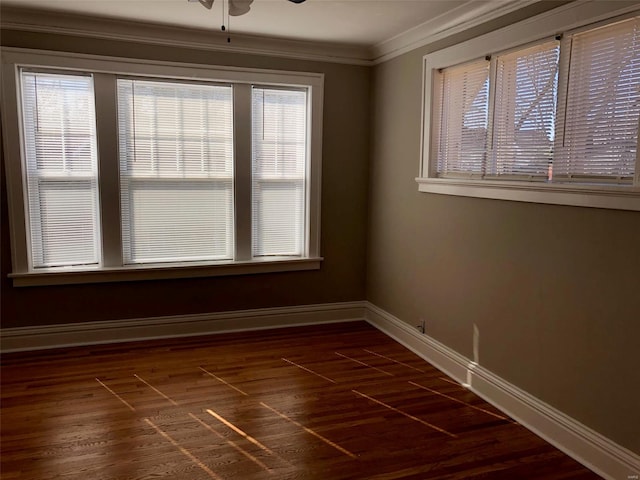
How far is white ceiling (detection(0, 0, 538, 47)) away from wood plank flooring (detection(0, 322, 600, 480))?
2438 millimetres

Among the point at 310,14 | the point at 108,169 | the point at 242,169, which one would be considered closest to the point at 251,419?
the point at 242,169

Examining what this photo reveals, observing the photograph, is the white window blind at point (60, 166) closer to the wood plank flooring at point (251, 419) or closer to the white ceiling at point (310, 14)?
the white ceiling at point (310, 14)

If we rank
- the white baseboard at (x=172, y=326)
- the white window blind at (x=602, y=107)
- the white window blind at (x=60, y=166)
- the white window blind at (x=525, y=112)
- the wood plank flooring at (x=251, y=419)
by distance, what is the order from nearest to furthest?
the white window blind at (x=602, y=107) < the wood plank flooring at (x=251, y=419) < the white window blind at (x=525, y=112) < the white window blind at (x=60, y=166) < the white baseboard at (x=172, y=326)

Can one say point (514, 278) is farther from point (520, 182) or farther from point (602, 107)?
point (602, 107)

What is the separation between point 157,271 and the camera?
4.06m

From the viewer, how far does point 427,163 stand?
3707 millimetres

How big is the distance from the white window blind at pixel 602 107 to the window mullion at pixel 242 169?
8.14 ft

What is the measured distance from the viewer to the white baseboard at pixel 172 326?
151 inches

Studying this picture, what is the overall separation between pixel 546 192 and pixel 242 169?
247 cm

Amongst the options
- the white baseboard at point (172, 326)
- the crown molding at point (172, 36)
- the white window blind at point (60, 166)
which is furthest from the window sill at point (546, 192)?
the white window blind at point (60, 166)

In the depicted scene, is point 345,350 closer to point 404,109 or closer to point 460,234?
point 460,234

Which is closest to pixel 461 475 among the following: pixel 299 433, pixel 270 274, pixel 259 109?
pixel 299 433

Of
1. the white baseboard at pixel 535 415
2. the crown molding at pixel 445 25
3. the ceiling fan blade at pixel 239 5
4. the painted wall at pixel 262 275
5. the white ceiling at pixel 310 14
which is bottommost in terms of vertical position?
the white baseboard at pixel 535 415

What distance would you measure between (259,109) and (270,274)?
56.8 inches
